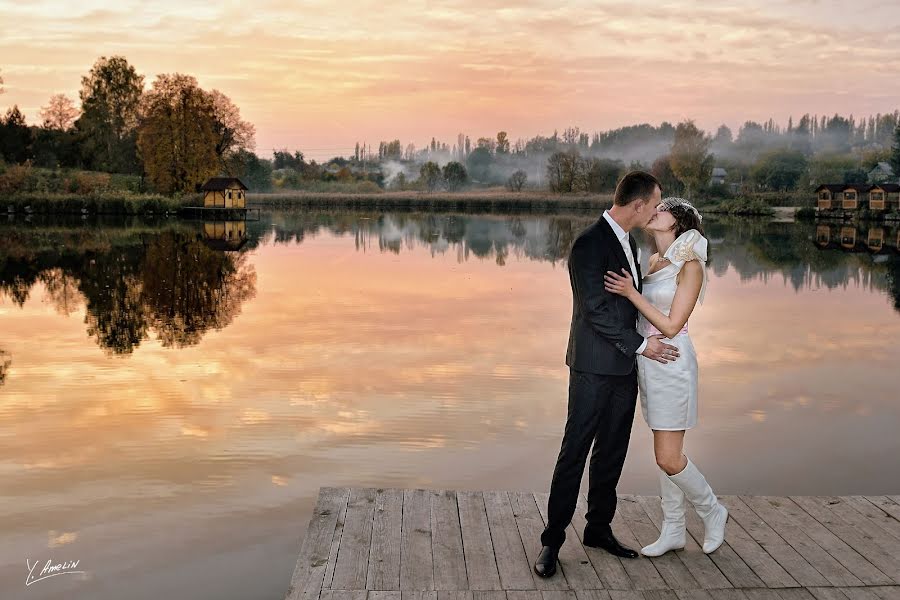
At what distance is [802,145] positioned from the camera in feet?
630

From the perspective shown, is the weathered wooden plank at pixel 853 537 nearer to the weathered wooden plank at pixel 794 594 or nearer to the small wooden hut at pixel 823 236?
the weathered wooden plank at pixel 794 594

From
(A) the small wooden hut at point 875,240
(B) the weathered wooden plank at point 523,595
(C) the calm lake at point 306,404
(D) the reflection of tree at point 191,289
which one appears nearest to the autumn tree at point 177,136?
(D) the reflection of tree at point 191,289

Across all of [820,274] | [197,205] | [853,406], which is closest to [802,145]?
[197,205]

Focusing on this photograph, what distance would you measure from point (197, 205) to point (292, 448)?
52223 millimetres

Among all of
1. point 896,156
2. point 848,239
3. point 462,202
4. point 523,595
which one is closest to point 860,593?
point 523,595

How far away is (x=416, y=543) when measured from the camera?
500 centimetres

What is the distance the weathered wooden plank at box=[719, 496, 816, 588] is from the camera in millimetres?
4609

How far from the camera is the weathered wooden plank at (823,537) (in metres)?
4.65

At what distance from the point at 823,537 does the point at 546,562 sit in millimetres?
1630

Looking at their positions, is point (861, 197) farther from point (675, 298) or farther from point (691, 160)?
point (675, 298)

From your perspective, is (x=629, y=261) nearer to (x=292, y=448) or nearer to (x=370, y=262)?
(x=292, y=448)

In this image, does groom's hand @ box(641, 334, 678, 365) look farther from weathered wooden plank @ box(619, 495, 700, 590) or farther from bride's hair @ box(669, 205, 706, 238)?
weathered wooden plank @ box(619, 495, 700, 590)

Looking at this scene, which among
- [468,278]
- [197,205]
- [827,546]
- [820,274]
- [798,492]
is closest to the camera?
[827,546]

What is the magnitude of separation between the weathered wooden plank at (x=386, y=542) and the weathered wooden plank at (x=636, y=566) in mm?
1156
